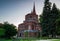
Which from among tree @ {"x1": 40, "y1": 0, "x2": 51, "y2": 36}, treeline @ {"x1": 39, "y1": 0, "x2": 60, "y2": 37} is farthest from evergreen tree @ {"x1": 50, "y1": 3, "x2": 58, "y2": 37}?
tree @ {"x1": 40, "y1": 0, "x2": 51, "y2": 36}

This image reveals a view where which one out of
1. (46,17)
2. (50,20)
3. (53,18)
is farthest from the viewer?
(46,17)

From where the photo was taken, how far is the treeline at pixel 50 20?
27.9 meters

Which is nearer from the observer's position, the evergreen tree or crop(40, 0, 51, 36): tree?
the evergreen tree

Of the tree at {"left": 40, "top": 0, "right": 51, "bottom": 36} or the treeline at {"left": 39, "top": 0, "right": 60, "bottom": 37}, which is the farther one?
the tree at {"left": 40, "top": 0, "right": 51, "bottom": 36}

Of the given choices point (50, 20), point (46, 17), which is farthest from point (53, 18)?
point (46, 17)

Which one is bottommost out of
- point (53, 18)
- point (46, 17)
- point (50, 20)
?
point (50, 20)

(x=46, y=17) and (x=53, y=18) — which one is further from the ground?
(x=46, y=17)

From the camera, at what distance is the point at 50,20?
29125 mm

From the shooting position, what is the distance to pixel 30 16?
51281 millimetres

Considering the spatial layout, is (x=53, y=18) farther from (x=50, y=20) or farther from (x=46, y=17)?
(x=46, y=17)

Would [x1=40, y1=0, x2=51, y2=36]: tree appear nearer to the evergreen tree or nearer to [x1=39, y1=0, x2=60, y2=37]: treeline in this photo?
[x1=39, y1=0, x2=60, y2=37]: treeline

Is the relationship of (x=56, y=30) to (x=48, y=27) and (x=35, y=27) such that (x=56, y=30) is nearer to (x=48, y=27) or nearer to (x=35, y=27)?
(x=48, y=27)

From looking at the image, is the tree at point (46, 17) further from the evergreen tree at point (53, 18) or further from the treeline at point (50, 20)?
the evergreen tree at point (53, 18)

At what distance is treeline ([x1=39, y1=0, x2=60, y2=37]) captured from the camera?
27.9m
